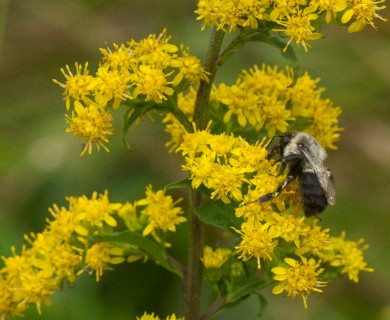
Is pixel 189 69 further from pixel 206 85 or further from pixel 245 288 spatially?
pixel 245 288

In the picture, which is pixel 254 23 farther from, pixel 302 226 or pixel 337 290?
pixel 337 290

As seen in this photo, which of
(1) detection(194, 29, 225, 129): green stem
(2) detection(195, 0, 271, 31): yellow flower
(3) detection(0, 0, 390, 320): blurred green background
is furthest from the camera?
(3) detection(0, 0, 390, 320): blurred green background

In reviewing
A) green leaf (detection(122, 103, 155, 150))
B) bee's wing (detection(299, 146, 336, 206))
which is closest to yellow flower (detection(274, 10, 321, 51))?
bee's wing (detection(299, 146, 336, 206))

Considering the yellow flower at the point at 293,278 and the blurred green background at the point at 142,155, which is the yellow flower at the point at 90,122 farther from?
the blurred green background at the point at 142,155

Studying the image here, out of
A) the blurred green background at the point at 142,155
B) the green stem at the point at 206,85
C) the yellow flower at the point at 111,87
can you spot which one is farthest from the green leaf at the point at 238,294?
the blurred green background at the point at 142,155

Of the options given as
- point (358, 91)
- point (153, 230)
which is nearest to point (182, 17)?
point (358, 91)

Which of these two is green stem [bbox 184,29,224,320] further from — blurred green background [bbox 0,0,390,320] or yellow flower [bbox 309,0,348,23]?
blurred green background [bbox 0,0,390,320]
